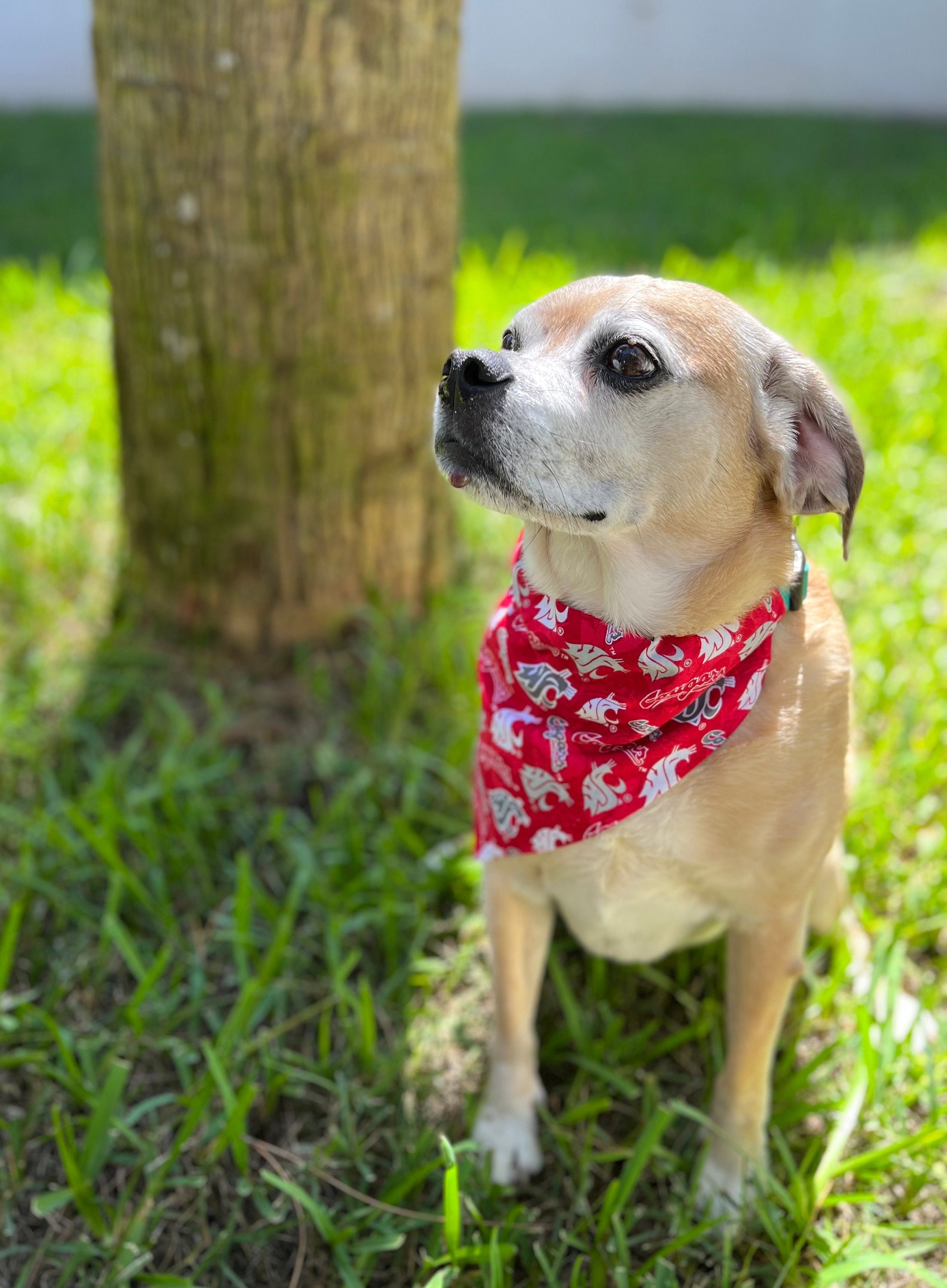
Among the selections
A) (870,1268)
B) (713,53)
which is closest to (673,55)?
(713,53)

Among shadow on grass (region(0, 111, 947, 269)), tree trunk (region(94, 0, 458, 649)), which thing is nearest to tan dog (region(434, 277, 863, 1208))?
tree trunk (region(94, 0, 458, 649))

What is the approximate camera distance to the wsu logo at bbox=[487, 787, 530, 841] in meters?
1.87

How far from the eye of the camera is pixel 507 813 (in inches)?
74.7

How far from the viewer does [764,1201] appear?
1.93m

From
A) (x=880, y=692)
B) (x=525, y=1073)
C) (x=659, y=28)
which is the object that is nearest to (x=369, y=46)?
(x=880, y=692)

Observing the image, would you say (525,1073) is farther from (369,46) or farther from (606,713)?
(369,46)

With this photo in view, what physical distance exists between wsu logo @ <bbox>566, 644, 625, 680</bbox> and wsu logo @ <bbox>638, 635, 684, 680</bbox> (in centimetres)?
4

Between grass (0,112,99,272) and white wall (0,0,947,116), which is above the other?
white wall (0,0,947,116)

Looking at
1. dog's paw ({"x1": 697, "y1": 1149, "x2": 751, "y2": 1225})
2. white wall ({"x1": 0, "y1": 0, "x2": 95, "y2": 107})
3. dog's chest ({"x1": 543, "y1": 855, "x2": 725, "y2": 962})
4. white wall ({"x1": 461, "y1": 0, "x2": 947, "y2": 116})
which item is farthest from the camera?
white wall ({"x1": 461, "y1": 0, "x2": 947, "y2": 116})

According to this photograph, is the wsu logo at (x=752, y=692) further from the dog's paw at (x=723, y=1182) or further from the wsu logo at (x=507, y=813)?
the dog's paw at (x=723, y=1182)

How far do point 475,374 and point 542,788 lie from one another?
2.31 feet

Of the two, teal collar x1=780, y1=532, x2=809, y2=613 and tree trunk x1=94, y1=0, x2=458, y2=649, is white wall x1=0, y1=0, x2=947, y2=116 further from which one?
teal collar x1=780, y1=532, x2=809, y2=613

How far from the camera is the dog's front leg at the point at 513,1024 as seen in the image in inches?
80.6

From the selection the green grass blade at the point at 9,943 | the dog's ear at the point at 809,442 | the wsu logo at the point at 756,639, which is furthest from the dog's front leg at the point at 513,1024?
the green grass blade at the point at 9,943
